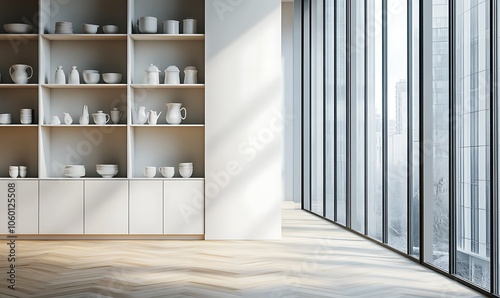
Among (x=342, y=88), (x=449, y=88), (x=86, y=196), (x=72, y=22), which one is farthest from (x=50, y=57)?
(x=449, y=88)

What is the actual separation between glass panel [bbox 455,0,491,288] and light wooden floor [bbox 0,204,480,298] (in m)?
0.21

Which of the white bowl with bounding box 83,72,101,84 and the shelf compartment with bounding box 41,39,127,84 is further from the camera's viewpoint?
the shelf compartment with bounding box 41,39,127,84

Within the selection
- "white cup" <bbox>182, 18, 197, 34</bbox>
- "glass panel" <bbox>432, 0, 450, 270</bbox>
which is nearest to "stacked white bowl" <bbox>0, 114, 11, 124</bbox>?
"white cup" <bbox>182, 18, 197, 34</bbox>

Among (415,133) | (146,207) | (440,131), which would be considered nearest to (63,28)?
(146,207)

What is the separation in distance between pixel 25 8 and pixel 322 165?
3.84 m

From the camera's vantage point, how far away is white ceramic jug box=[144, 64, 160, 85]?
599 centimetres

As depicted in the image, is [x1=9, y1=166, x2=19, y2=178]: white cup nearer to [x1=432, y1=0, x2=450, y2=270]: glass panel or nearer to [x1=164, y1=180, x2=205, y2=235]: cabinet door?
[x1=164, y1=180, x2=205, y2=235]: cabinet door

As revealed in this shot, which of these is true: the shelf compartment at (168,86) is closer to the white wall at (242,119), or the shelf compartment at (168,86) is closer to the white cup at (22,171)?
the white wall at (242,119)

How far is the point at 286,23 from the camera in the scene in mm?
10547

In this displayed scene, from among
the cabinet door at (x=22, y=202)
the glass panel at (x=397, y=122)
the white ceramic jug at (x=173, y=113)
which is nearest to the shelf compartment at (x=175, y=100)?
the white ceramic jug at (x=173, y=113)

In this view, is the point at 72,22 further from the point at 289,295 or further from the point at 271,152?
the point at 289,295

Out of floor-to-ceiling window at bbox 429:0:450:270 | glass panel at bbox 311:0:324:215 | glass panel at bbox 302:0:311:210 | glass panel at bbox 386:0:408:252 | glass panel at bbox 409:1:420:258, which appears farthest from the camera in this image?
glass panel at bbox 302:0:311:210

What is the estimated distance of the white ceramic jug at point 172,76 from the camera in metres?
6.00

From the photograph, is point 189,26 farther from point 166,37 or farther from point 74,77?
point 74,77
